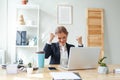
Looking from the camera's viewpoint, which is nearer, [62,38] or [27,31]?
[62,38]

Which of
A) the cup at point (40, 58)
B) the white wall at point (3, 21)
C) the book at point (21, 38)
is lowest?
the cup at point (40, 58)

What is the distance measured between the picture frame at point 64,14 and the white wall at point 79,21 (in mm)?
68

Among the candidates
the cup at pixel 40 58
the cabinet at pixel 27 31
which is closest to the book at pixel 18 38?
the cabinet at pixel 27 31

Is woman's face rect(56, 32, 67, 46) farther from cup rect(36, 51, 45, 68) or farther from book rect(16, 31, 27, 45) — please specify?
book rect(16, 31, 27, 45)

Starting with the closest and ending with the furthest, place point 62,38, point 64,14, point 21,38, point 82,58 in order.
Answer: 1. point 82,58
2. point 62,38
3. point 21,38
4. point 64,14

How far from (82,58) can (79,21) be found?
211cm

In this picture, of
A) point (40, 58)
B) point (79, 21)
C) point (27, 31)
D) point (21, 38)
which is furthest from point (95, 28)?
point (40, 58)

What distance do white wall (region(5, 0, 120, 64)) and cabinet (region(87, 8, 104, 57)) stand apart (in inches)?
3.8

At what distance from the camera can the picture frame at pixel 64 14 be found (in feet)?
13.6

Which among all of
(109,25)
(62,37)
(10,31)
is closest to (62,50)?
(62,37)

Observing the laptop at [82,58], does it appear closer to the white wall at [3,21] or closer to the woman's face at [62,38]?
the woman's face at [62,38]

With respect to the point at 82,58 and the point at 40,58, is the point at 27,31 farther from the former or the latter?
the point at 82,58

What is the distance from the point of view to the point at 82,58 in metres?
2.23

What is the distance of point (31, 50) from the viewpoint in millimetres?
4078
